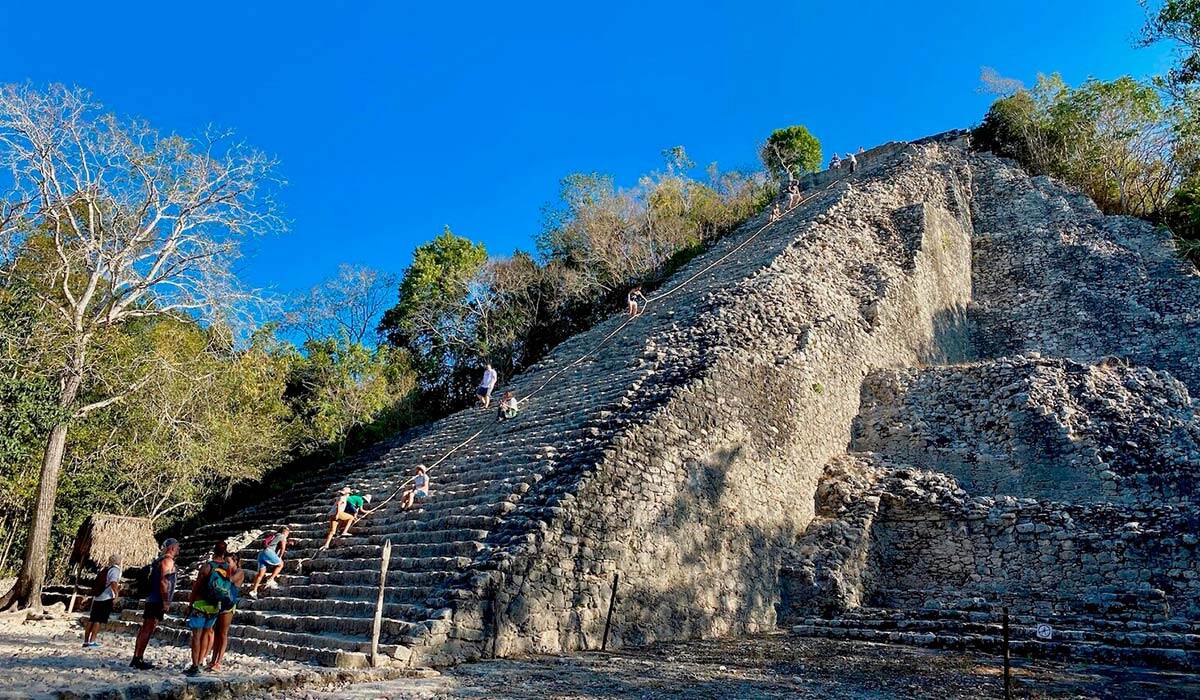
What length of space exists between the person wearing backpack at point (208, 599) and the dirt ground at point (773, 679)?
94 cm

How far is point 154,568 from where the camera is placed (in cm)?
625

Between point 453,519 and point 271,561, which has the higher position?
point 453,519

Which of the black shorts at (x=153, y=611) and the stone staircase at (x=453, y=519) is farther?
the stone staircase at (x=453, y=519)

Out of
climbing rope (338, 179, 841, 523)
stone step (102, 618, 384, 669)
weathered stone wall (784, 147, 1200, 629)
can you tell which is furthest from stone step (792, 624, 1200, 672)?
climbing rope (338, 179, 841, 523)

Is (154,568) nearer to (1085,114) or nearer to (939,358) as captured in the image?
(939,358)

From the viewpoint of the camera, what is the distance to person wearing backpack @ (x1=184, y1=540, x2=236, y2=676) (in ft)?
17.8

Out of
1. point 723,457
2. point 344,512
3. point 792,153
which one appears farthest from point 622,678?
point 792,153

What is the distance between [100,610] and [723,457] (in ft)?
24.1

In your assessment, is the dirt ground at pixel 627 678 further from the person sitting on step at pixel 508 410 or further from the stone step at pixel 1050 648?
the person sitting on step at pixel 508 410

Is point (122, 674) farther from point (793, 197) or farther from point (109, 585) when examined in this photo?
point (793, 197)

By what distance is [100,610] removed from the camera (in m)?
7.69

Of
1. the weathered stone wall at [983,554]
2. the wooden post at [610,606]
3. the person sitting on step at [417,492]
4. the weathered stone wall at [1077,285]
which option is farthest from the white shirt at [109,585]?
the weathered stone wall at [1077,285]

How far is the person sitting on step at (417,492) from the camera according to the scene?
9.62 meters

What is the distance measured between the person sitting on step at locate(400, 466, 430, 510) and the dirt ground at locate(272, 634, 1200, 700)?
3463 mm
